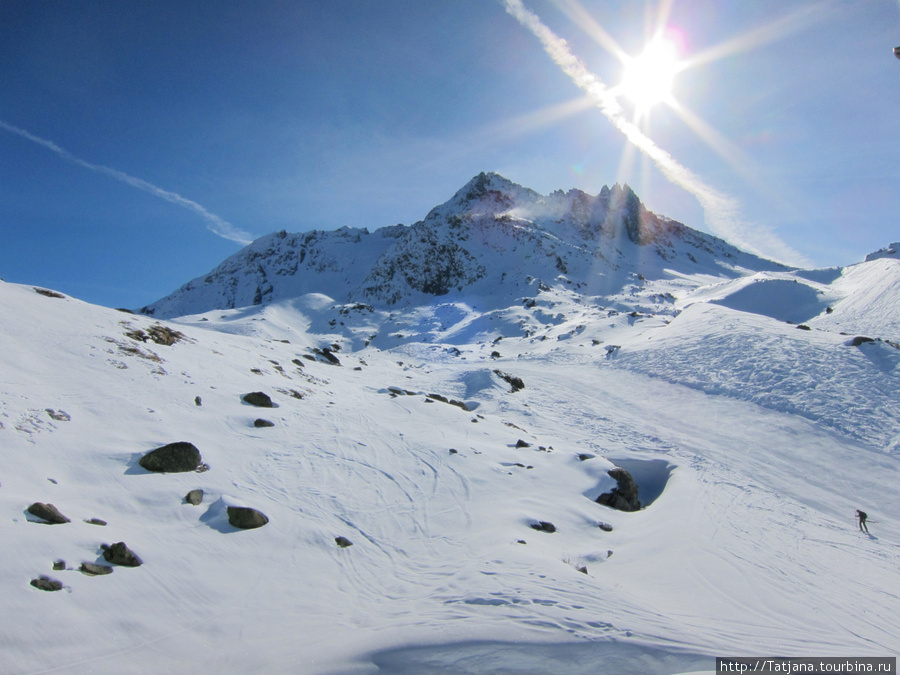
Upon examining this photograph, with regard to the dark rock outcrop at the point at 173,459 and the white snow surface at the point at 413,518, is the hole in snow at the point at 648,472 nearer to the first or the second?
the white snow surface at the point at 413,518

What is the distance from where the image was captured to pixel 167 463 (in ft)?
32.5

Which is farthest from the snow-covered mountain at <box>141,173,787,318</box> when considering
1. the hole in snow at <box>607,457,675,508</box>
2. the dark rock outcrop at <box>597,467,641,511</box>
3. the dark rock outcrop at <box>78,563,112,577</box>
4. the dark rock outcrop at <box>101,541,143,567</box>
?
the dark rock outcrop at <box>78,563,112,577</box>

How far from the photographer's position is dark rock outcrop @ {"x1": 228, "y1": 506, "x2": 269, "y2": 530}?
28.9 ft

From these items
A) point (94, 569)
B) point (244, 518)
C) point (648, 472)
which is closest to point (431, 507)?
point (244, 518)

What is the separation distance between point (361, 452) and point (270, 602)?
24.7 ft

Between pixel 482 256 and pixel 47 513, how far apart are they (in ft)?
339

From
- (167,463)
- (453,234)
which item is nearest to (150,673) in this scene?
(167,463)

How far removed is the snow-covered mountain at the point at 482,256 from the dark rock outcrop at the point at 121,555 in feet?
263

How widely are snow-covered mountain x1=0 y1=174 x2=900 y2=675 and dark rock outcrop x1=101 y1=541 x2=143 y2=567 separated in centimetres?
8

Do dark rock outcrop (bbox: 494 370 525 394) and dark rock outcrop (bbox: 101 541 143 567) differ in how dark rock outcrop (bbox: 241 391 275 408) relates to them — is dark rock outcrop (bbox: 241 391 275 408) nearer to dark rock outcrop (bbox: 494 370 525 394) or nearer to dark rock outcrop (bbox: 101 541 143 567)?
dark rock outcrop (bbox: 101 541 143 567)

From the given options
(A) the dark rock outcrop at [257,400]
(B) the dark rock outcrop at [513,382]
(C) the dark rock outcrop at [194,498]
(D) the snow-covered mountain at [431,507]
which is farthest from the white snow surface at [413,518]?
(B) the dark rock outcrop at [513,382]

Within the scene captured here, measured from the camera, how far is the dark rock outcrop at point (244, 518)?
8.80 meters

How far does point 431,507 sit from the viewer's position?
12.0 meters

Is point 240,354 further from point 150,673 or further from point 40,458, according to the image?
point 150,673
